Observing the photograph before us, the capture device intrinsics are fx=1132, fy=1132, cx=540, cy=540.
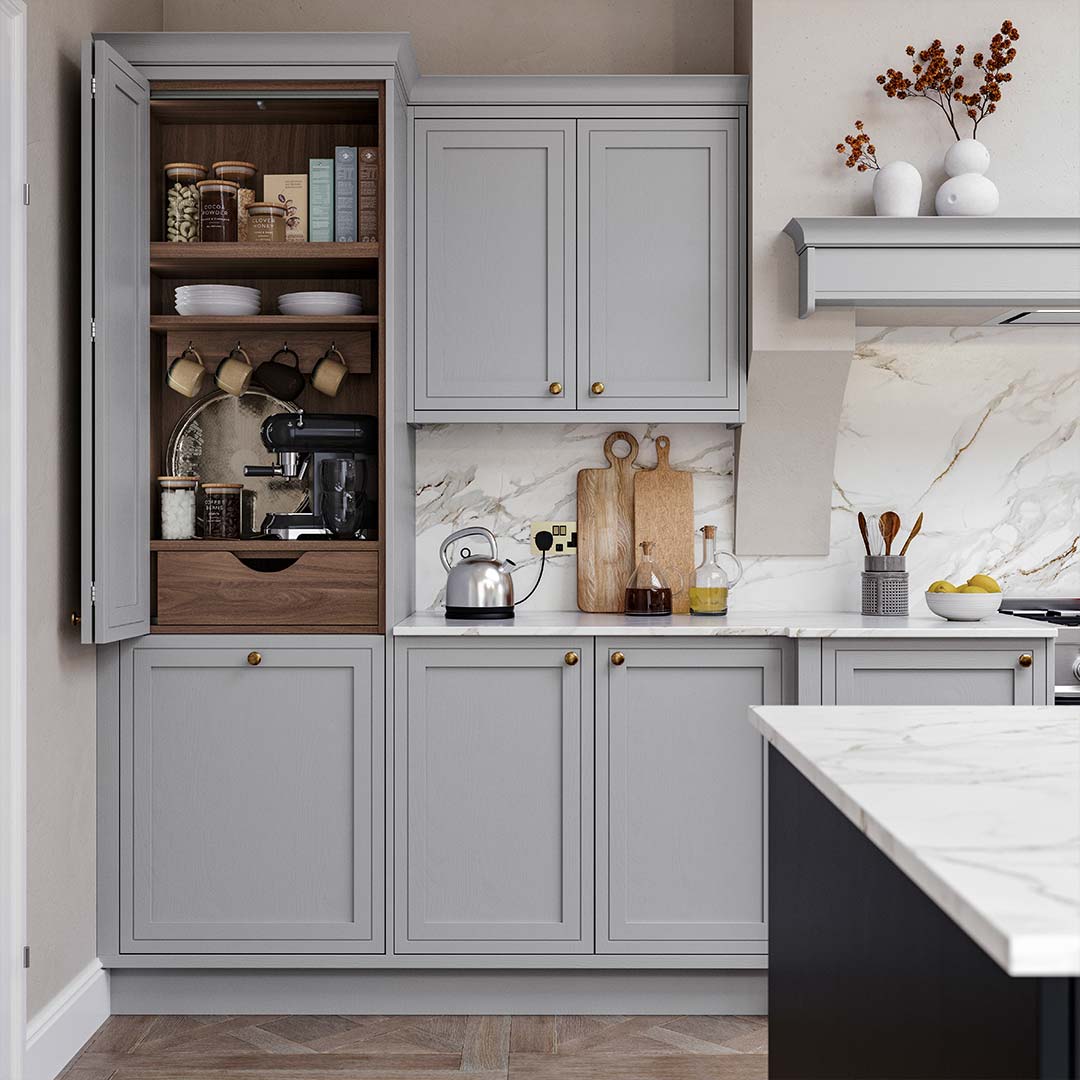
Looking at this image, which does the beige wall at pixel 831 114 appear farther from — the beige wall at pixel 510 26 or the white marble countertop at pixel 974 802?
the white marble countertop at pixel 974 802

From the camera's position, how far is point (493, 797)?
278cm

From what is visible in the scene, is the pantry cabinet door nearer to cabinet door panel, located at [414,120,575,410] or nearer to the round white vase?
cabinet door panel, located at [414,120,575,410]

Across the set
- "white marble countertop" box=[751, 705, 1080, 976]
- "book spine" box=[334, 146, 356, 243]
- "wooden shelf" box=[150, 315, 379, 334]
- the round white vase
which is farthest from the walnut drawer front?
the round white vase

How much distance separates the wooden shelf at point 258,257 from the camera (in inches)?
109

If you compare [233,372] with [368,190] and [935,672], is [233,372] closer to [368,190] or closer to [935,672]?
[368,190]

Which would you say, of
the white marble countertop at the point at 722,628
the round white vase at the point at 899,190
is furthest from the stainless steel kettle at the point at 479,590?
the round white vase at the point at 899,190

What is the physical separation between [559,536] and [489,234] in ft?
2.86

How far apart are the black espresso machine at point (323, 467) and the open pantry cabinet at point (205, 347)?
0.25 ft

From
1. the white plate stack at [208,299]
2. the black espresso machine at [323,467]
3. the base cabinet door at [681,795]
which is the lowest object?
the base cabinet door at [681,795]

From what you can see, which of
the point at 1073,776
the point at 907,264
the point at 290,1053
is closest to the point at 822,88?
the point at 907,264

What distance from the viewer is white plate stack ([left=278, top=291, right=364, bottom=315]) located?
2.88 metres

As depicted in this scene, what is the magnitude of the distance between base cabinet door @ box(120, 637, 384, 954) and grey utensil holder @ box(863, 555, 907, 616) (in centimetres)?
134

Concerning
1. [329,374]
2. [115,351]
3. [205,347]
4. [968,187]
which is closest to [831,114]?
[968,187]

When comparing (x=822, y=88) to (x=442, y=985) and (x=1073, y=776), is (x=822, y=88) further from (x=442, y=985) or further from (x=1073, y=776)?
(x=442, y=985)
